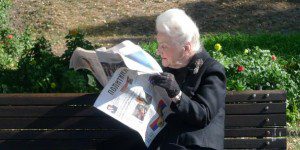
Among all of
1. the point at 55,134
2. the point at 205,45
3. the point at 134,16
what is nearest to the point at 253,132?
the point at 55,134

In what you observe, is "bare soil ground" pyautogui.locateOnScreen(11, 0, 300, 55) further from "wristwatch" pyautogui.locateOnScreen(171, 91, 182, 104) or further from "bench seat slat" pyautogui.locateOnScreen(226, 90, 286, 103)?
"wristwatch" pyautogui.locateOnScreen(171, 91, 182, 104)

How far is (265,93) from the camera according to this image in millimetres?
4324

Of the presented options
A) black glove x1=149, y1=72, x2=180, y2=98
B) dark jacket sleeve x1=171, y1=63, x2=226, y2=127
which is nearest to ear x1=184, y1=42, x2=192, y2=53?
dark jacket sleeve x1=171, y1=63, x2=226, y2=127

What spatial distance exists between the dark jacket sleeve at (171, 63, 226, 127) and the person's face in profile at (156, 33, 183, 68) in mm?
194

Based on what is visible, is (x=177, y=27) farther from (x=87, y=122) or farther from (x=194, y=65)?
(x=87, y=122)

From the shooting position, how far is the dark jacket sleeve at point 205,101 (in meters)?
3.59

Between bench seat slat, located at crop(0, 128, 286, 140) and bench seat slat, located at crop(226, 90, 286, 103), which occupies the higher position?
bench seat slat, located at crop(226, 90, 286, 103)

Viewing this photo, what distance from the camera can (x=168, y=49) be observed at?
376cm

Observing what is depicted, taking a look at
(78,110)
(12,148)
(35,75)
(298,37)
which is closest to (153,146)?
(78,110)

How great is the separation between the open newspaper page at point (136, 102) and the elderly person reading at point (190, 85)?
0.08 metres

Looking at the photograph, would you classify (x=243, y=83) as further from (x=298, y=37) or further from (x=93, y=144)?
(x=298, y=37)

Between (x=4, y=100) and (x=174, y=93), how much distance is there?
4.26 ft

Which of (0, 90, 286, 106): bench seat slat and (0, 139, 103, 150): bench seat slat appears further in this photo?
(0, 139, 103, 150): bench seat slat

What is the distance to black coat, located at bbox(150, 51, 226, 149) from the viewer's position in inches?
144
